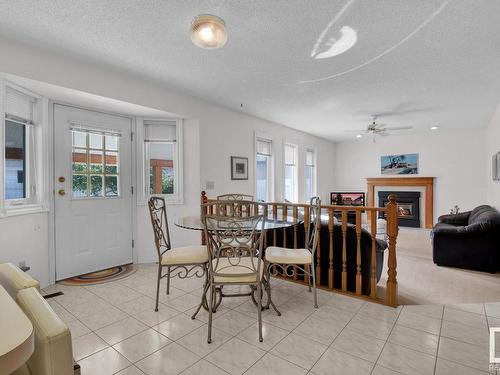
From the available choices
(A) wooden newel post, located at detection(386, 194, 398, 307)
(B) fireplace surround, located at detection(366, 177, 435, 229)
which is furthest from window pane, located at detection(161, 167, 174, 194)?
(B) fireplace surround, located at detection(366, 177, 435, 229)

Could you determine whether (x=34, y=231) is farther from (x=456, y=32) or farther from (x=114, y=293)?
(x=456, y=32)

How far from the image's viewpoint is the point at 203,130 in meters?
4.24

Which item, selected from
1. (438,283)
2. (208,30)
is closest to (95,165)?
(208,30)

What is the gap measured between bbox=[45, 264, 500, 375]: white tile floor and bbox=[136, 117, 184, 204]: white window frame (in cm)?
154

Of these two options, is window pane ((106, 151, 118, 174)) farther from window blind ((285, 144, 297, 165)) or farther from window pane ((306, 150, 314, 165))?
window pane ((306, 150, 314, 165))

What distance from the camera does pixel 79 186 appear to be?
3.43 meters

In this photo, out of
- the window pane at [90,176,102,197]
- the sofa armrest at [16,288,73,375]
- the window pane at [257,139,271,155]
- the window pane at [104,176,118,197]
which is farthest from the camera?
the window pane at [257,139,271,155]

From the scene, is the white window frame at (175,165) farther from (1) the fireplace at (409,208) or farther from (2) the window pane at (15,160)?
(1) the fireplace at (409,208)

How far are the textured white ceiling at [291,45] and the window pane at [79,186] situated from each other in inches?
56.1

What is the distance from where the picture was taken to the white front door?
3.26 m

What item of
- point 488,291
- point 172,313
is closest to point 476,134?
point 488,291

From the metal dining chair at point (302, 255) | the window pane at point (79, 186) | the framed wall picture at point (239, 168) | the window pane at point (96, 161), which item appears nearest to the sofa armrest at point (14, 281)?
the metal dining chair at point (302, 255)

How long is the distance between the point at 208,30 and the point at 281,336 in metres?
2.38

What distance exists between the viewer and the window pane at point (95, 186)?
3.54 meters
